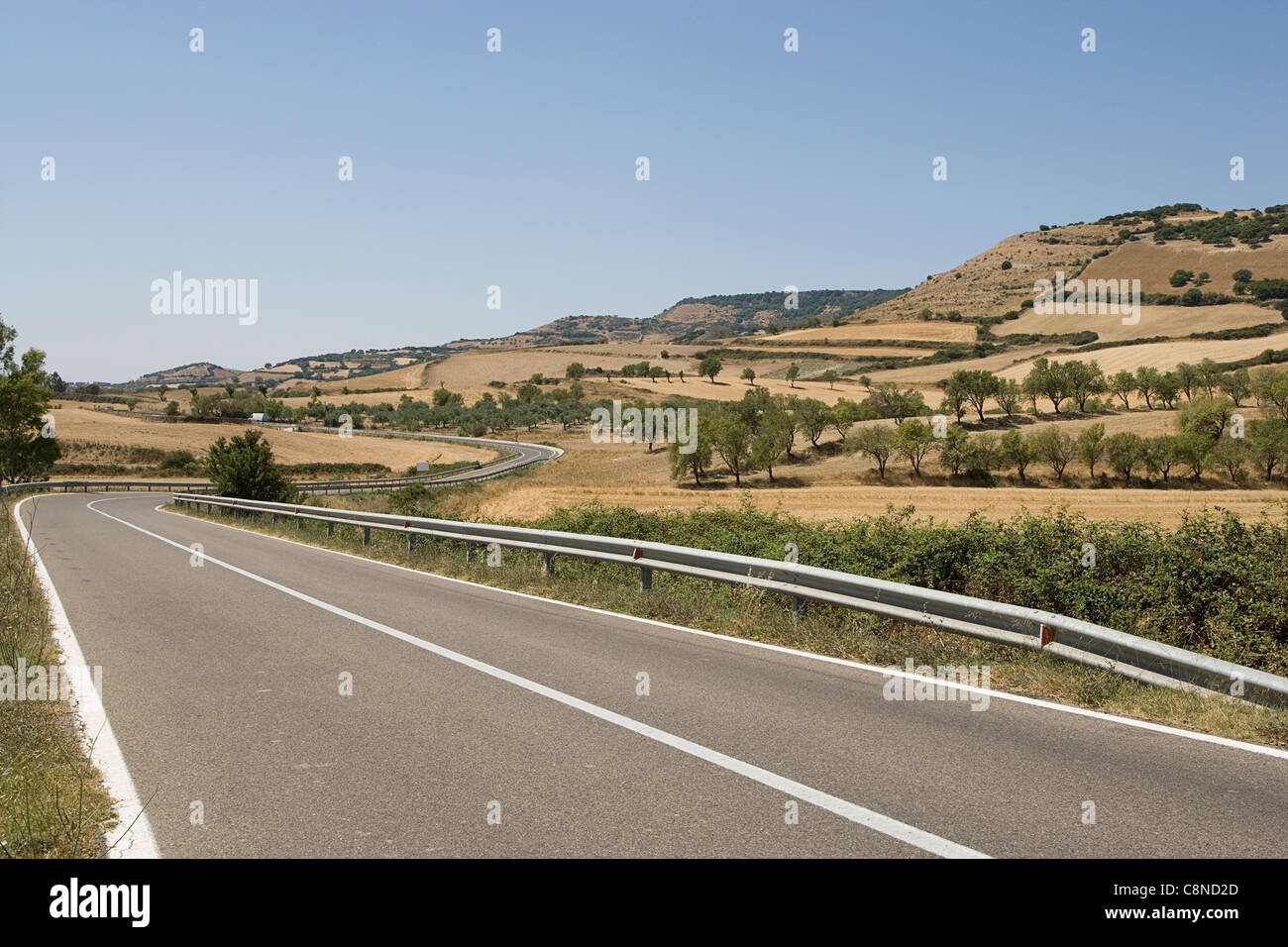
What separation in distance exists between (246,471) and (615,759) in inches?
1459

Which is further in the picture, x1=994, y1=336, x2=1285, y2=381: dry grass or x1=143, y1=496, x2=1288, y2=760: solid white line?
x1=994, y1=336, x2=1285, y2=381: dry grass

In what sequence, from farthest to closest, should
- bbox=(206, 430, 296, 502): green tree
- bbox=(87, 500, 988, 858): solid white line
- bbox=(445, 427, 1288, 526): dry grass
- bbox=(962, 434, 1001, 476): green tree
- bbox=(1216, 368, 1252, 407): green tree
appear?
bbox=(1216, 368, 1252, 407): green tree
bbox=(962, 434, 1001, 476): green tree
bbox=(445, 427, 1288, 526): dry grass
bbox=(206, 430, 296, 502): green tree
bbox=(87, 500, 988, 858): solid white line

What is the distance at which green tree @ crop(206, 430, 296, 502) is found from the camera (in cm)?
3866

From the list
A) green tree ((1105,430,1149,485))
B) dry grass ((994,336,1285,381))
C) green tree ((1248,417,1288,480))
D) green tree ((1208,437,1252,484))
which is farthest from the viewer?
dry grass ((994,336,1285,381))

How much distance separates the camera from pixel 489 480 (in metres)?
64.9

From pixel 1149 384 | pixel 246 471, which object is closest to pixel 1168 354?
pixel 1149 384

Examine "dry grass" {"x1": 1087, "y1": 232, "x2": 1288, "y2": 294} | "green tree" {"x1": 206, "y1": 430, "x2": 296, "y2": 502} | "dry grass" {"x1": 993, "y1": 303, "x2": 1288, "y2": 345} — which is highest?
"dry grass" {"x1": 1087, "y1": 232, "x2": 1288, "y2": 294}

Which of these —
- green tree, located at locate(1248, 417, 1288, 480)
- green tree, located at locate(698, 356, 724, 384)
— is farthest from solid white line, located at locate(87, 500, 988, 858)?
green tree, located at locate(698, 356, 724, 384)

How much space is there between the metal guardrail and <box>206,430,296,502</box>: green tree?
92.1 ft

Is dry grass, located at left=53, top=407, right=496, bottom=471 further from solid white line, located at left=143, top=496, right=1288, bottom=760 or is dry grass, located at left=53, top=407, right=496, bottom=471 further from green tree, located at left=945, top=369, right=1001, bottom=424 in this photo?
solid white line, located at left=143, top=496, right=1288, bottom=760

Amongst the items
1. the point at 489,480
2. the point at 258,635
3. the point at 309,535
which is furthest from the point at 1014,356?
the point at 258,635

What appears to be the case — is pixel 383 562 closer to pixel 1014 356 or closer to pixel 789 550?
pixel 789 550

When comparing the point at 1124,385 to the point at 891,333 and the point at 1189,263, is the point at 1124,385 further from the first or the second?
the point at 891,333

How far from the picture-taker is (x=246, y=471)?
1522 inches
